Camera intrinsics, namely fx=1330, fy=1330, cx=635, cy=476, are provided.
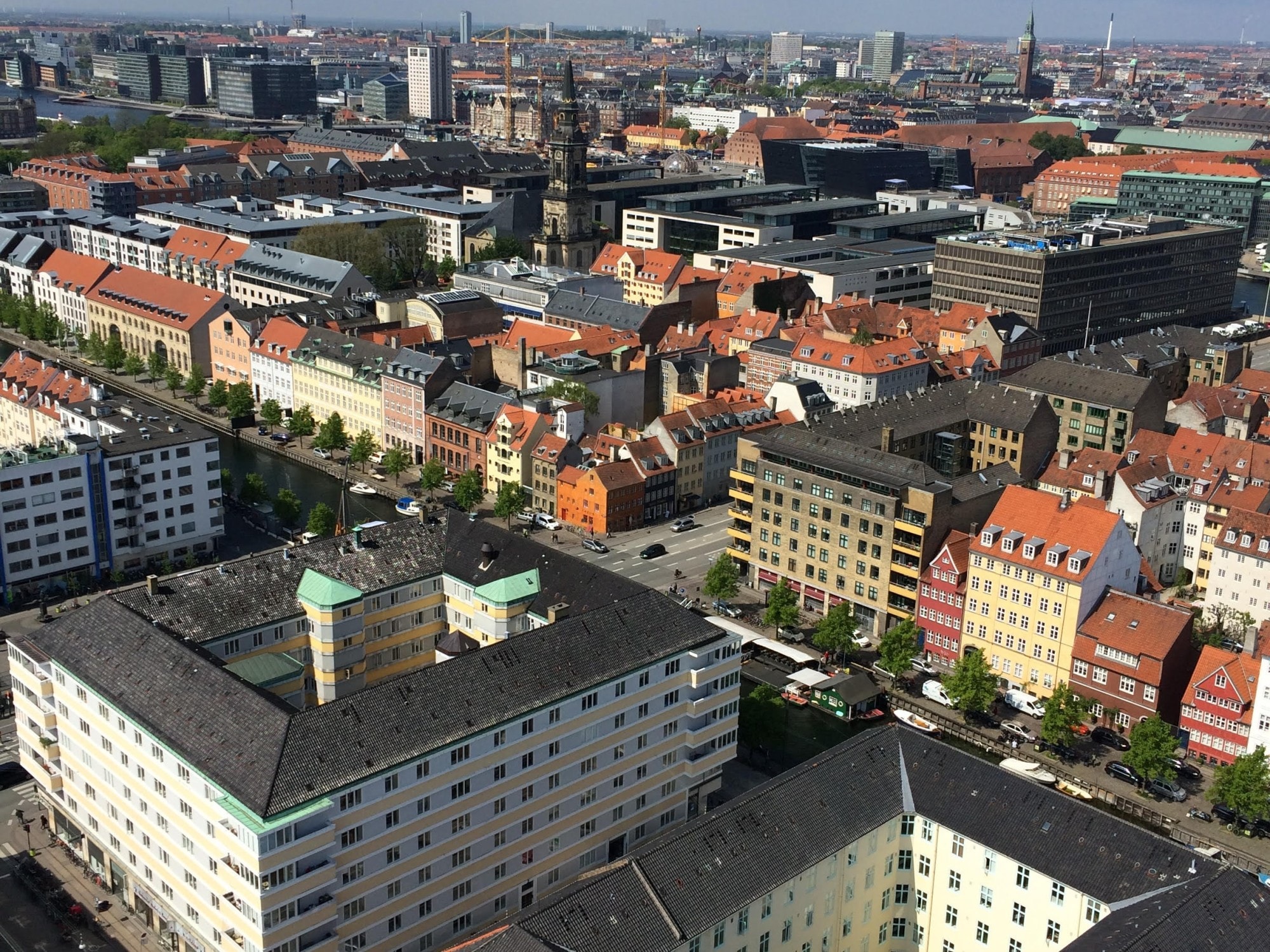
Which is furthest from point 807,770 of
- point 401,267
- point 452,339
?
point 401,267

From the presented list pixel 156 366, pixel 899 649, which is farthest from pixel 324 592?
pixel 156 366

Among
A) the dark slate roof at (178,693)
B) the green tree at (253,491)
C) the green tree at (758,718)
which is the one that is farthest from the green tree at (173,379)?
the green tree at (758,718)

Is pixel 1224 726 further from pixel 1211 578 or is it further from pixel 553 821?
pixel 553 821

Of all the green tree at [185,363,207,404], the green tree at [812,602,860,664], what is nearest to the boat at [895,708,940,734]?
the green tree at [812,602,860,664]

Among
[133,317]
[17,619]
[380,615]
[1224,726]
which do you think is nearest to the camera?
[380,615]

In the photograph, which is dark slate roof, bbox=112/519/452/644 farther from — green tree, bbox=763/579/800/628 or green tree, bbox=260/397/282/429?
green tree, bbox=260/397/282/429

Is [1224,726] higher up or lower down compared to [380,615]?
lower down
